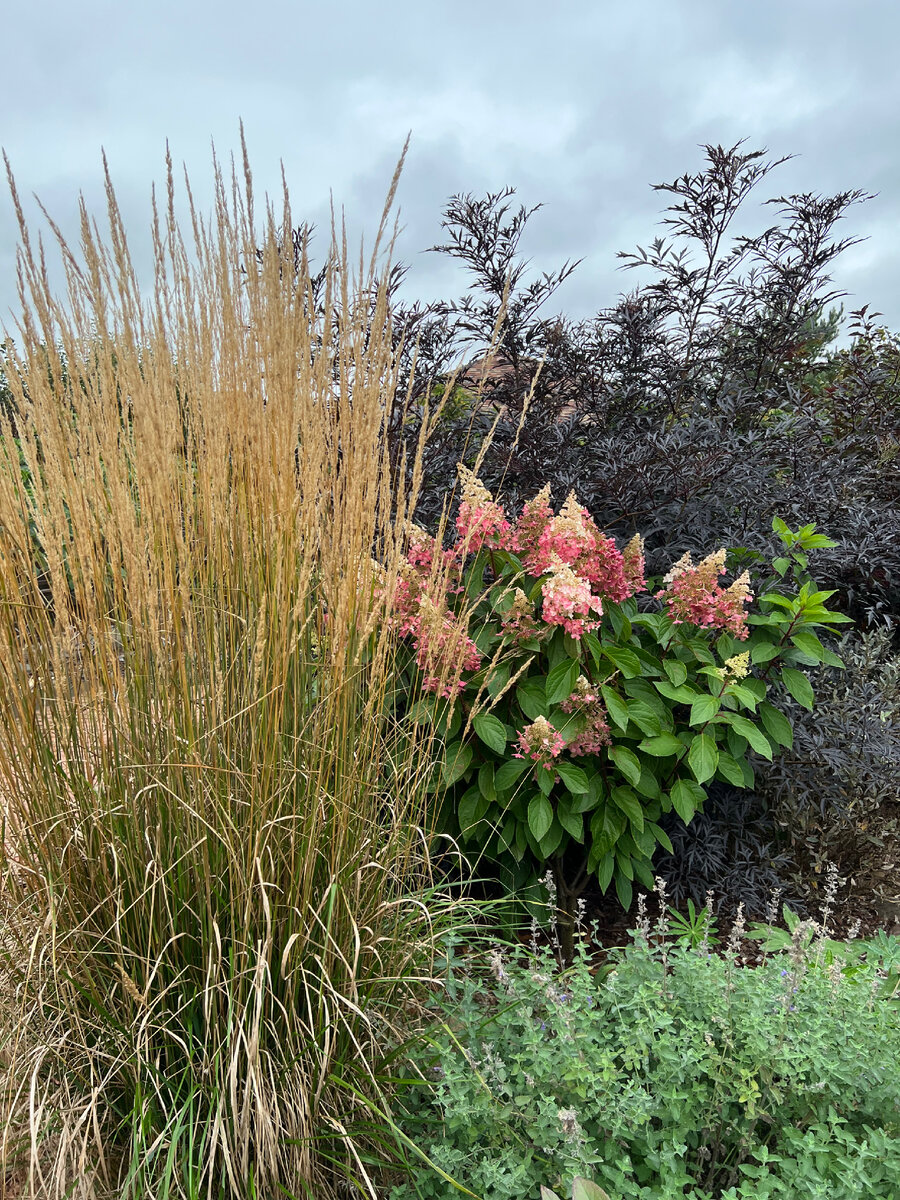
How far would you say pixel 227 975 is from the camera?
5.68 feet

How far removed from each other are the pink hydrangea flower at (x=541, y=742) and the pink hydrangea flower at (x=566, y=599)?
0.92ft

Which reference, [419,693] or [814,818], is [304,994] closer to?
[419,693]

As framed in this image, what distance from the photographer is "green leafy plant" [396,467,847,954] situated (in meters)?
2.46

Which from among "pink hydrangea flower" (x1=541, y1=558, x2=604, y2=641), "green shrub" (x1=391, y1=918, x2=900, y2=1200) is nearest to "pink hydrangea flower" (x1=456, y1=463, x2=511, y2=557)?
"pink hydrangea flower" (x1=541, y1=558, x2=604, y2=641)

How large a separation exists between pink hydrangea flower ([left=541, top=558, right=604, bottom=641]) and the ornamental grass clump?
0.64 m

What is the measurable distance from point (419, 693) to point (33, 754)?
120cm

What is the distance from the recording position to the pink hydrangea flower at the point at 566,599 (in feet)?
7.73

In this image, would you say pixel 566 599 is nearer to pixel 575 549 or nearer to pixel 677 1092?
pixel 575 549

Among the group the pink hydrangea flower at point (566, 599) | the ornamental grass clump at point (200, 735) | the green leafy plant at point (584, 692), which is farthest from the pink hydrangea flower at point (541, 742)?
the ornamental grass clump at point (200, 735)

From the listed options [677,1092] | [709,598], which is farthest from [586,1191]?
[709,598]

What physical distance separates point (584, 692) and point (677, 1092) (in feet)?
3.65

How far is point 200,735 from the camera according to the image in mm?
1797

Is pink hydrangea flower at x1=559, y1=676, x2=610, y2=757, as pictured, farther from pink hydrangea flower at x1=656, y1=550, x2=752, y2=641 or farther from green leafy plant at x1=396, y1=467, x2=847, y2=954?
pink hydrangea flower at x1=656, y1=550, x2=752, y2=641

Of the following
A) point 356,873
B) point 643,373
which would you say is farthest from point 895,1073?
point 643,373
